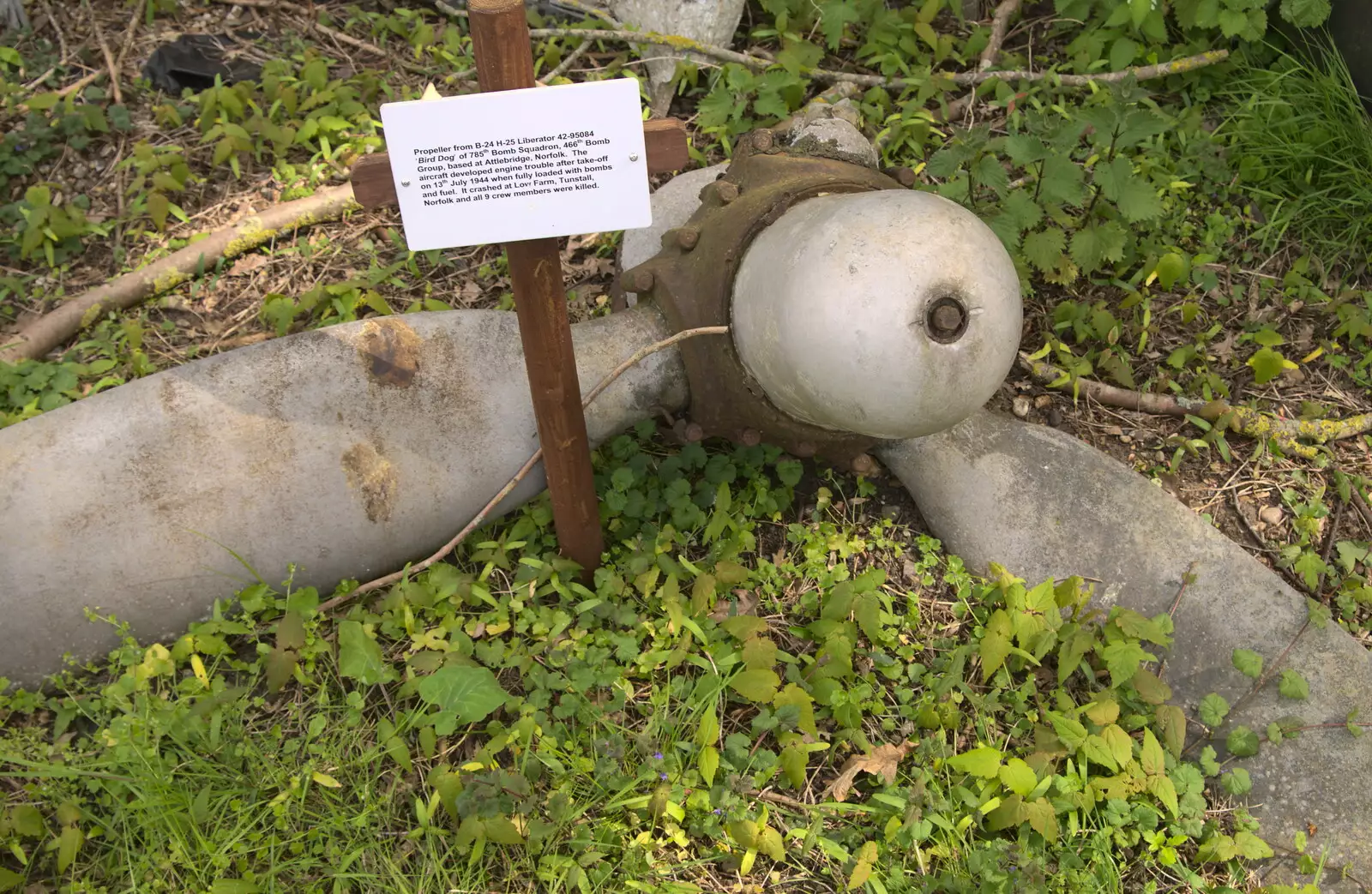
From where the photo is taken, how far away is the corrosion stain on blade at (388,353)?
2176 millimetres

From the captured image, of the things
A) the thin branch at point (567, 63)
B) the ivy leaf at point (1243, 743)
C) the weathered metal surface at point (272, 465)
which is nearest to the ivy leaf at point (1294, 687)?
the ivy leaf at point (1243, 743)

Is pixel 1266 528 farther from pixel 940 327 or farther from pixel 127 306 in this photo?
pixel 127 306

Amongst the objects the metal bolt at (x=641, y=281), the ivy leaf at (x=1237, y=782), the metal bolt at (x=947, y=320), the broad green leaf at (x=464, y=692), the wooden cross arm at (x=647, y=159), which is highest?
the wooden cross arm at (x=647, y=159)

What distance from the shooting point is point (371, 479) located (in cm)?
213

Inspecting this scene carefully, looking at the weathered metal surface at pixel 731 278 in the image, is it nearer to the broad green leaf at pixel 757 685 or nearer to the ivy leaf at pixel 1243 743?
the broad green leaf at pixel 757 685

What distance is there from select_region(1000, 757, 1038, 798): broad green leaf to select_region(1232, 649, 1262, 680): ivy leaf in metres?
0.55

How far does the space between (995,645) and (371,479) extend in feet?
4.60

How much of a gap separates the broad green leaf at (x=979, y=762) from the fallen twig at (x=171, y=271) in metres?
2.41

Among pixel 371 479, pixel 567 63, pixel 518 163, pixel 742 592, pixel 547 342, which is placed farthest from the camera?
pixel 567 63

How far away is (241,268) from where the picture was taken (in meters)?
2.99

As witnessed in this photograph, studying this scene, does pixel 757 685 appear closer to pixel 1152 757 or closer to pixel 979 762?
pixel 979 762

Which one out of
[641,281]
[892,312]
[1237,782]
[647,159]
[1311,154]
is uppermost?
[647,159]

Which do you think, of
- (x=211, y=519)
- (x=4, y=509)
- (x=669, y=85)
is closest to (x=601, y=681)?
(x=211, y=519)

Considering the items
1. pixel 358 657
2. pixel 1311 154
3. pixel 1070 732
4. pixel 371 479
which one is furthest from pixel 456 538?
pixel 1311 154
